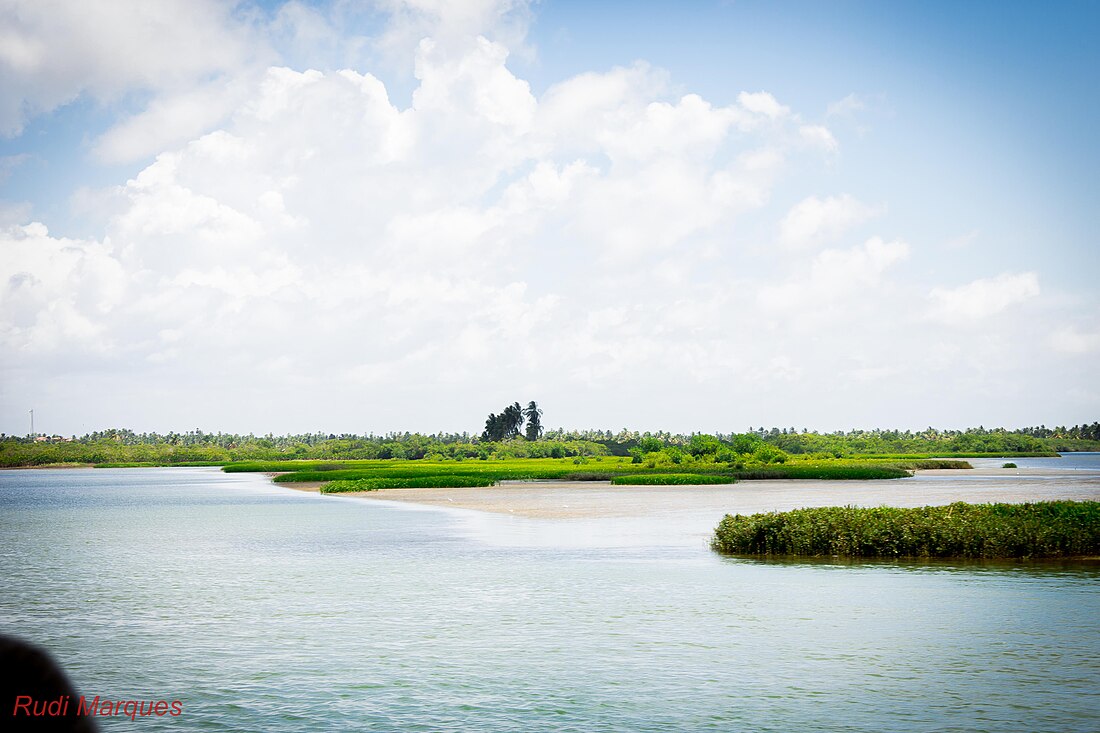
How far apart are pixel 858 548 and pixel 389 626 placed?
61.8 ft

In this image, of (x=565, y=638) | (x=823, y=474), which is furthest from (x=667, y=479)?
(x=565, y=638)

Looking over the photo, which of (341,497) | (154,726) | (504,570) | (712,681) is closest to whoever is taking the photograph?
(154,726)

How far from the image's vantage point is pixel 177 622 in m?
23.0

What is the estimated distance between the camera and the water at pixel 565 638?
1492cm

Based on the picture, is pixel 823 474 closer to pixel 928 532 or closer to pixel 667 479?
pixel 667 479

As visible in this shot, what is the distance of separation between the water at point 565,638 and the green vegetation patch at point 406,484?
50911 millimetres

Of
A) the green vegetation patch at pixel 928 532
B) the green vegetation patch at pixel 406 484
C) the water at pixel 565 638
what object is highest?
the green vegetation patch at pixel 928 532

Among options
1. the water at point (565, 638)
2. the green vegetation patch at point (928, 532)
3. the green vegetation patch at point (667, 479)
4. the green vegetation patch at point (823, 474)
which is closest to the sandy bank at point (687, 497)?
the green vegetation patch at point (667, 479)

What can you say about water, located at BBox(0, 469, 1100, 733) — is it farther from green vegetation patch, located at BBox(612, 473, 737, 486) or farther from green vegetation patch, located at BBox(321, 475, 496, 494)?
green vegetation patch, located at BBox(612, 473, 737, 486)

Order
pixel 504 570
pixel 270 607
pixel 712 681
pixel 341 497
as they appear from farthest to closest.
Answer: pixel 341 497 < pixel 504 570 < pixel 270 607 < pixel 712 681

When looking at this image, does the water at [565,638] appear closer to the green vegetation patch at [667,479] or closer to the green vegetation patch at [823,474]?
the green vegetation patch at [667,479]

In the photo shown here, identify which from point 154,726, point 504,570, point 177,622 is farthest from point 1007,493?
point 154,726

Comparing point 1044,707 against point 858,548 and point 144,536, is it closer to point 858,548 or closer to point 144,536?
point 858,548

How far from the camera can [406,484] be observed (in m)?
90.8
